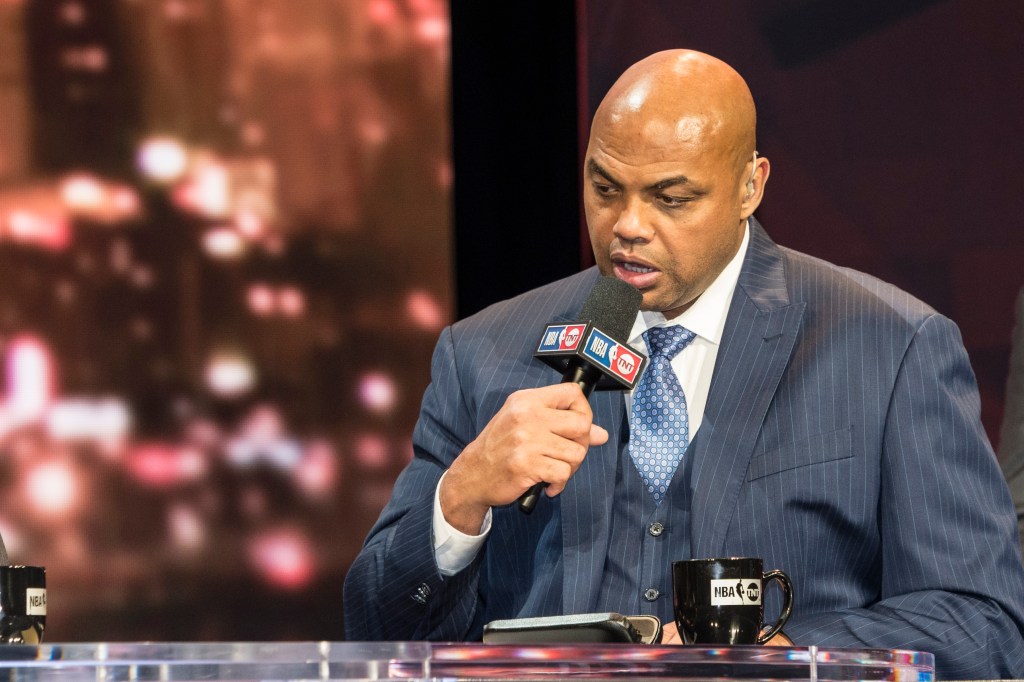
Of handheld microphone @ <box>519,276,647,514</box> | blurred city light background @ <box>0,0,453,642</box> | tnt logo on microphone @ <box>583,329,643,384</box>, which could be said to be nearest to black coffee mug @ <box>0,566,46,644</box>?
handheld microphone @ <box>519,276,647,514</box>

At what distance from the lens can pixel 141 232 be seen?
3223 mm

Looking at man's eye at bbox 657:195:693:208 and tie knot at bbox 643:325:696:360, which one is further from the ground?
man's eye at bbox 657:195:693:208

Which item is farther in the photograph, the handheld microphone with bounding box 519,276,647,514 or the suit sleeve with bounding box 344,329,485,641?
the suit sleeve with bounding box 344,329,485,641

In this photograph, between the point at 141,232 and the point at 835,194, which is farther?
the point at 141,232

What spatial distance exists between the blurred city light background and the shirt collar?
1.58 m

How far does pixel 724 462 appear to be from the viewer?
163 centimetres

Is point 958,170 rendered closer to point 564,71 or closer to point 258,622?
point 564,71

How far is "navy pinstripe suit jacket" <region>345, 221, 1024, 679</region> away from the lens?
1508mm

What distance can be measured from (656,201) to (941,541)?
551 mm

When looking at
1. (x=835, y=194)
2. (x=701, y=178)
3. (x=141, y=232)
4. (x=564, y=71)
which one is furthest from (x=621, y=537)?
(x=141, y=232)

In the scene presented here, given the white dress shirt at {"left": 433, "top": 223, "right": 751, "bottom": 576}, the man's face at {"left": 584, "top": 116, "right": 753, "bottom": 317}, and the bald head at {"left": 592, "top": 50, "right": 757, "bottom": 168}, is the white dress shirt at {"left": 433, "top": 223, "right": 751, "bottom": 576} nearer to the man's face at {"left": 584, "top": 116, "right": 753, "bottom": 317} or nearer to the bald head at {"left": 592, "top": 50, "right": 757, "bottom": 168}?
the man's face at {"left": 584, "top": 116, "right": 753, "bottom": 317}

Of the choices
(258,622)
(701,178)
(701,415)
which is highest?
(701,178)

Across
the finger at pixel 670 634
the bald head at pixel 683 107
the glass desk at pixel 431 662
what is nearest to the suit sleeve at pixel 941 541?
the finger at pixel 670 634

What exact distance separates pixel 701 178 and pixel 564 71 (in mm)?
1338
